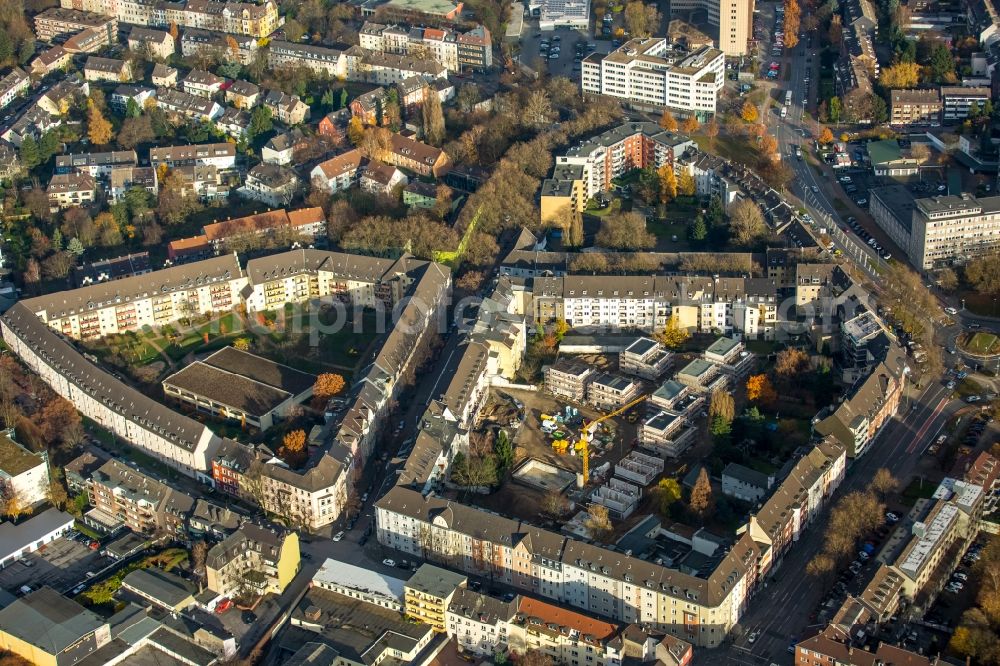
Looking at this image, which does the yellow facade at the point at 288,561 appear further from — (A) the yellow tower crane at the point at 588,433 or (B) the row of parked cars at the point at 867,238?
(B) the row of parked cars at the point at 867,238

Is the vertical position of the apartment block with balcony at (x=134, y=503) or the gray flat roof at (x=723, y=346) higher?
the gray flat roof at (x=723, y=346)

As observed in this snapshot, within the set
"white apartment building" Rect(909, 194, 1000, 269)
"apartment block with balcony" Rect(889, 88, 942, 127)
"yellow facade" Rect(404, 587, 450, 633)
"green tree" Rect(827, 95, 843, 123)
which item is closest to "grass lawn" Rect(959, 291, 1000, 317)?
"white apartment building" Rect(909, 194, 1000, 269)

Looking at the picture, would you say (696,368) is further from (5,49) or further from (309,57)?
(5,49)

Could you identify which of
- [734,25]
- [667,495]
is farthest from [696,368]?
[734,25]

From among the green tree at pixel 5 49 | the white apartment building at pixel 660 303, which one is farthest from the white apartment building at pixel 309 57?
the white apartment building at pixel 660 303

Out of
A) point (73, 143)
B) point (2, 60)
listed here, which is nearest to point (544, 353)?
point (73, 143)

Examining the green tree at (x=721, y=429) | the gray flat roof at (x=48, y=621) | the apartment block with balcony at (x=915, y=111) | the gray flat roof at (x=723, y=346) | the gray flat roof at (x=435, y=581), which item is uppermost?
the apartment block with balcony at (x=915, y=111)
